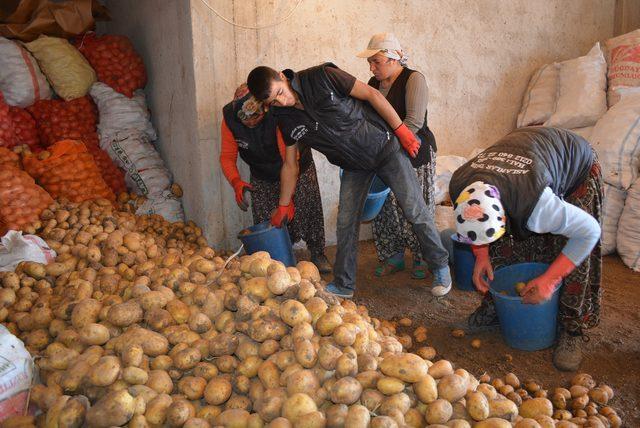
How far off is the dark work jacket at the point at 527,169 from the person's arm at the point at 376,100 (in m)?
0.88

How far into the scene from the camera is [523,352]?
2744mm

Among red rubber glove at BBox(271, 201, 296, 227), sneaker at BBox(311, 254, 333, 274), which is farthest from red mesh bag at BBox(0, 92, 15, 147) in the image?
sneaker at BBox(311, 254, 333, 274)

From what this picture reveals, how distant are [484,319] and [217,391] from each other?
1.98m

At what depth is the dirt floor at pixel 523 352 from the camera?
8.20 feet

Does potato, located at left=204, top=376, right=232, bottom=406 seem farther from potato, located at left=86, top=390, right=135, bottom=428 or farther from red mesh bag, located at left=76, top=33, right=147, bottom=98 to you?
red mesh bag, located at left=76, top=33, right=147, bottom=98

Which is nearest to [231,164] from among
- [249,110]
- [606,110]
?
[249,110]

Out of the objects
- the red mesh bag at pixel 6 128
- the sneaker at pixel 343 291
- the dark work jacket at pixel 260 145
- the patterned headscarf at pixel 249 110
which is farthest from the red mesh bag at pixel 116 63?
the sneaker at pixel 343 291

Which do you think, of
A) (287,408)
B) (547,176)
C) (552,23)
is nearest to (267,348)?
(287,408)

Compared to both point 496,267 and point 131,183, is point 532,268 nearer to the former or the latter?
point 496,267

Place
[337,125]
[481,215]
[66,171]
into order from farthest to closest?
1. [66,171]
2. [337,125]
3. [481,215]

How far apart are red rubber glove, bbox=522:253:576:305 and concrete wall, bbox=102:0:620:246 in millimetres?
2587

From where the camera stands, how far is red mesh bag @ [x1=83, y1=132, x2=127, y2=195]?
14.3ft

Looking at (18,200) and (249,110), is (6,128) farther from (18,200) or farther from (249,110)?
(249,110)

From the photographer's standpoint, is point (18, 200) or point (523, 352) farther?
point (18, 200)
